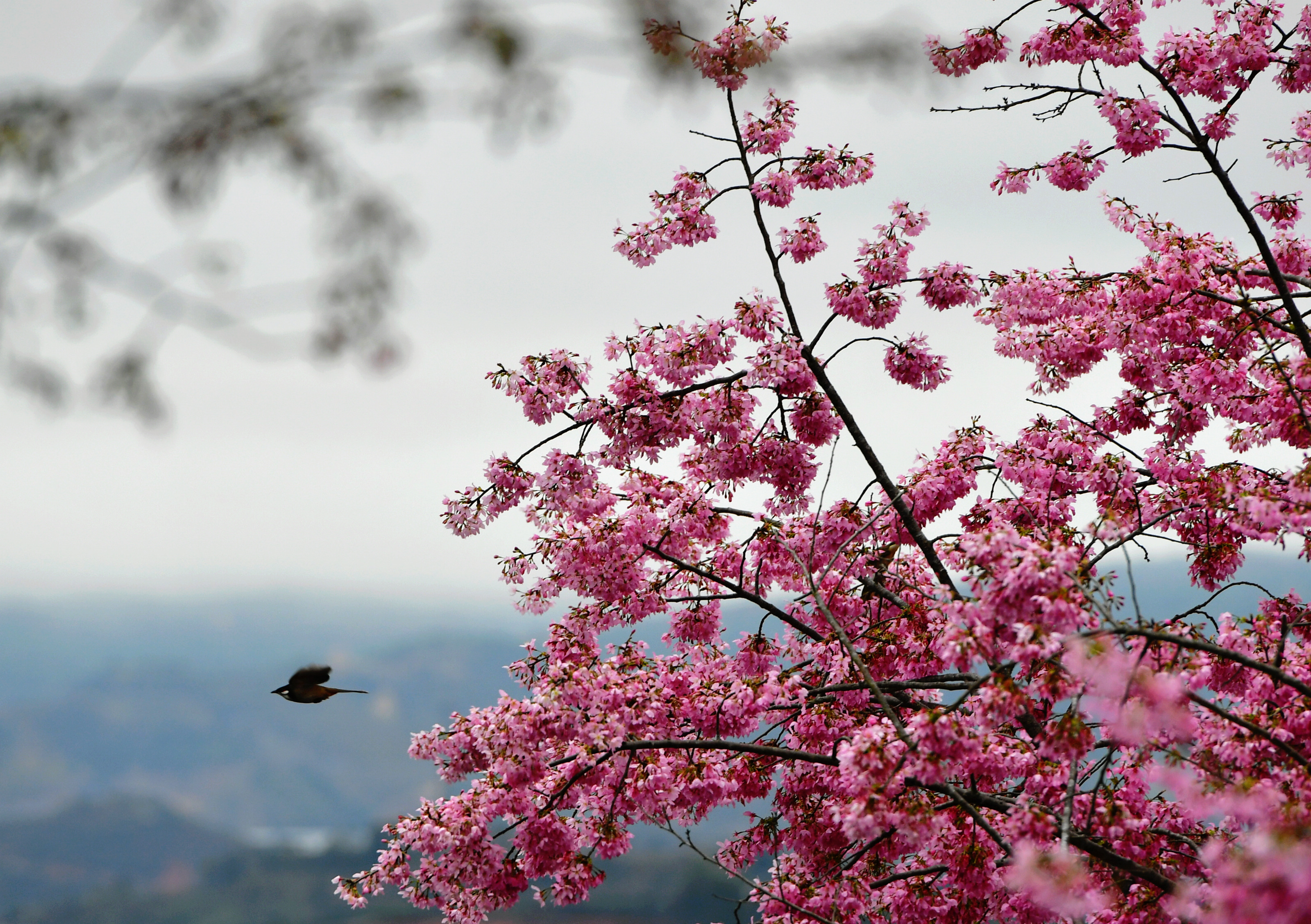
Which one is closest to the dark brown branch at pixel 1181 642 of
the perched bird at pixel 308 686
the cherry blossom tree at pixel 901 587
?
the cherry blossom tree at pixel 901 587

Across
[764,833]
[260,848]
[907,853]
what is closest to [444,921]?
[764,833]

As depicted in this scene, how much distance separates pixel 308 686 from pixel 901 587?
634cm

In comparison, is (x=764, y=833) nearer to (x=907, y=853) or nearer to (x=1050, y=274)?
(x=907, y=853)

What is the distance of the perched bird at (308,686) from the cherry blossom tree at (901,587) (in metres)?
1.48

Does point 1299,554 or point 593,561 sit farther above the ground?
point 593,561

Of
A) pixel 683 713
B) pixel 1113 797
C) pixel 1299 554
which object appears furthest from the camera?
pixel 683 713

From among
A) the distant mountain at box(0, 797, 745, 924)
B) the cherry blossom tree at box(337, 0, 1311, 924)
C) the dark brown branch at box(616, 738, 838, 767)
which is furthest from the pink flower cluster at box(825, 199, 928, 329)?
the distant mountain at box(0, 797, 745, 924)

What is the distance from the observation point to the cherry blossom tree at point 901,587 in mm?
6703

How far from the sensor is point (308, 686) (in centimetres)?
666

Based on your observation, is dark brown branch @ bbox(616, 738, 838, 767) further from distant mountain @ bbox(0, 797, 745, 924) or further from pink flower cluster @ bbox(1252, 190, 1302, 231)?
distant mountain @ bbox(0, 797, 745, 924)

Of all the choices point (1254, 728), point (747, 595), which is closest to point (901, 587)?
point (747, 595)

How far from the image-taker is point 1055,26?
1141 centimetres

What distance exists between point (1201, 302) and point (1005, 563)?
5.96 metres

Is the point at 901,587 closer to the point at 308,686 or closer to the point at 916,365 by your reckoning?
the point at 916,365
